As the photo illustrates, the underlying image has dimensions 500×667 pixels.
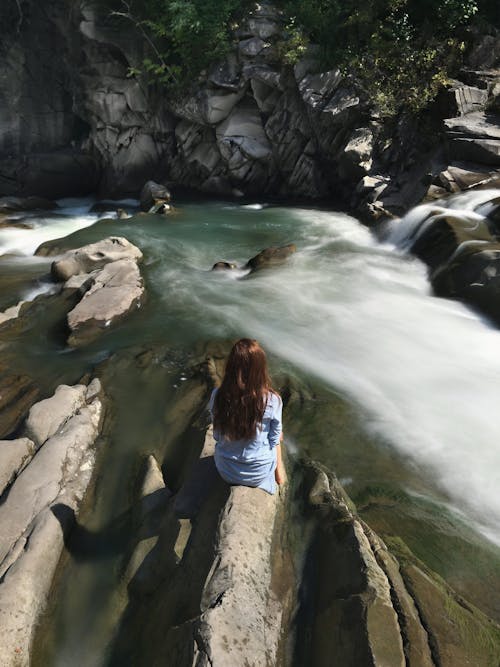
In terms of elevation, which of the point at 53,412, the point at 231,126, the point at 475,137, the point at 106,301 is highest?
the point at 475,137

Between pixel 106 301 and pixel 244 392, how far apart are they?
576 centimetres

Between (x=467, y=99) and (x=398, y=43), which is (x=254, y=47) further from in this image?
(x=467, y=99)

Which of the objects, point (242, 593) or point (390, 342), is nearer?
point (242, 593)

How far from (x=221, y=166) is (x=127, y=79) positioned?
6309 mm

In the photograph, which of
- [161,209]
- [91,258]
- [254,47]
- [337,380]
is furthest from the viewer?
[254,47]

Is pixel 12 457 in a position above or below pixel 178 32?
below

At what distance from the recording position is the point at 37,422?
516 centimetres

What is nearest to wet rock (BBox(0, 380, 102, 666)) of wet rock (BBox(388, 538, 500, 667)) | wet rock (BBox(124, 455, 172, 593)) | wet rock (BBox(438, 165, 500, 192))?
wet rock (BBox(124, 455, 172, 593))

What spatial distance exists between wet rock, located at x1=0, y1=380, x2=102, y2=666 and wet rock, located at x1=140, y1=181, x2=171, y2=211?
15.2 m

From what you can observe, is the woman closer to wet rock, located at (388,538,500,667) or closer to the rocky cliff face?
wet rock, located at (388,538,500,667)

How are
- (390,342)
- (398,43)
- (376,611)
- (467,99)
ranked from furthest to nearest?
(398,43), (467,99), (390,342), (376,611)

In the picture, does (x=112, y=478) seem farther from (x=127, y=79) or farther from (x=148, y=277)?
(x=127, y=79)

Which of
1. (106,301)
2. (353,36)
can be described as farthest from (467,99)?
(106,301)

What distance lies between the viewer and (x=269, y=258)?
11469 mm
